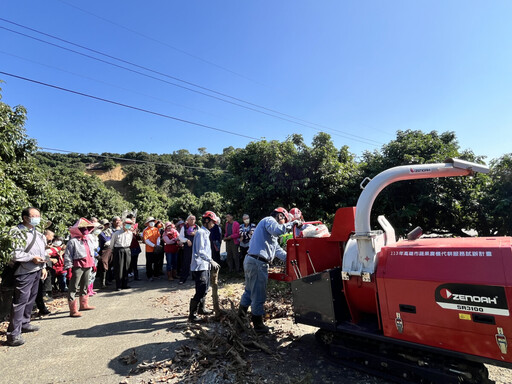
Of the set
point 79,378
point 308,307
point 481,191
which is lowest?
point 79,378

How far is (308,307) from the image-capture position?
385 cm

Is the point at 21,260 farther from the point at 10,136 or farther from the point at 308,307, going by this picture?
the point at 308,307

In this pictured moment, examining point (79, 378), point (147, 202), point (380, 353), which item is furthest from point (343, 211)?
point (147, 202)

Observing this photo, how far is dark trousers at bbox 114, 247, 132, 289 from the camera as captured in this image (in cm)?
738

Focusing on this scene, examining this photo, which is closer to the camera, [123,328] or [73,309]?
[123,328]

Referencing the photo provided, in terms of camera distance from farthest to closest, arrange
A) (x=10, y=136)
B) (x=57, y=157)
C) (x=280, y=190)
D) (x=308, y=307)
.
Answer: (x=57, y=157) < (x=280, y=190) < (x=10, y=136) < (x=308, y=307)

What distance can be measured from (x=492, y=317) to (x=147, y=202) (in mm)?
33643

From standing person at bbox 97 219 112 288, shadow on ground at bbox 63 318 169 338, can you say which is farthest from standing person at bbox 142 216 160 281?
shadow on ground at bbox 63 318 169 338

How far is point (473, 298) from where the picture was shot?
255cm

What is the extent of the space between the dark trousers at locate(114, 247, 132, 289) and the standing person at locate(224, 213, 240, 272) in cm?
304

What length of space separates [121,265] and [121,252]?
405 millimetres

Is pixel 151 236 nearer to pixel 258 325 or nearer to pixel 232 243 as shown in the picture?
pixel 232 243

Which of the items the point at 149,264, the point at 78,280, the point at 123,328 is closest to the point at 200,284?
the point at 123,328

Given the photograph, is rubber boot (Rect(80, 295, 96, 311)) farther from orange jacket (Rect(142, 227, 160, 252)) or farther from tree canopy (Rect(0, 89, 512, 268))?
orange jacket (Rect(142, 227, 160, 252))
